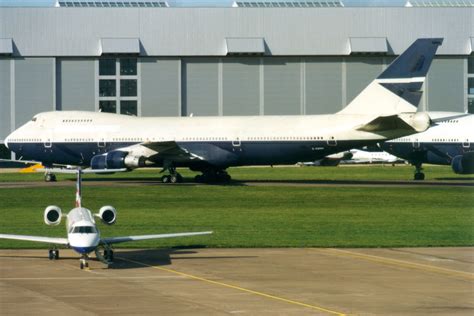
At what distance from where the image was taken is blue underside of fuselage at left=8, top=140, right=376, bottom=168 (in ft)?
215

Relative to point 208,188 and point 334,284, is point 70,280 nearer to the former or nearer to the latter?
point 334,284

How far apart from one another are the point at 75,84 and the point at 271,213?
64126 millimetres

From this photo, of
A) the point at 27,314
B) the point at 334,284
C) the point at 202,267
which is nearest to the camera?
the point at 27,314

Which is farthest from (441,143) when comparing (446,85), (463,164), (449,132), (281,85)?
(446,85)

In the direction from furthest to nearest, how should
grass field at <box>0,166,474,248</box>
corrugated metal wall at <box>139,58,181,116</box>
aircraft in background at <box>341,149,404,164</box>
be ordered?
aircraft in background at <box>341,149,404,164</box>
corrugated metal wall at <box>139,58,181,116</box>
grass field at <box>0,166,474,248</box>

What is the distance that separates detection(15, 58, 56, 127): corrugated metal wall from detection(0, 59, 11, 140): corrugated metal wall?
2.71 ft

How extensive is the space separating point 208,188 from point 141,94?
1842 inches

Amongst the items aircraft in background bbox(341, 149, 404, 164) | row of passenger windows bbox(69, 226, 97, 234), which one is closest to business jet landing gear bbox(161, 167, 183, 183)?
row of passenger windows bbox(69, 226, 97, 234)

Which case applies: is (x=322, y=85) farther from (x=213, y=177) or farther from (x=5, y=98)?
(x=213, y=177)

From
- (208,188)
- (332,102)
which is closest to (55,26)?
(332,102)

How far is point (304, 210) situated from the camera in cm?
4841

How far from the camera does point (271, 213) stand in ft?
153

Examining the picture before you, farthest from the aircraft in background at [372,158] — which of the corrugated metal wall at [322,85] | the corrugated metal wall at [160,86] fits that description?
the corrugated metal wall at [160,86]

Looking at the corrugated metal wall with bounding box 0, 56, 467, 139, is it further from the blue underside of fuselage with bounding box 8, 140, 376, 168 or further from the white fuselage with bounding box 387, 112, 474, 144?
the white fuselage with bounding box 387, 112, 474, 144
